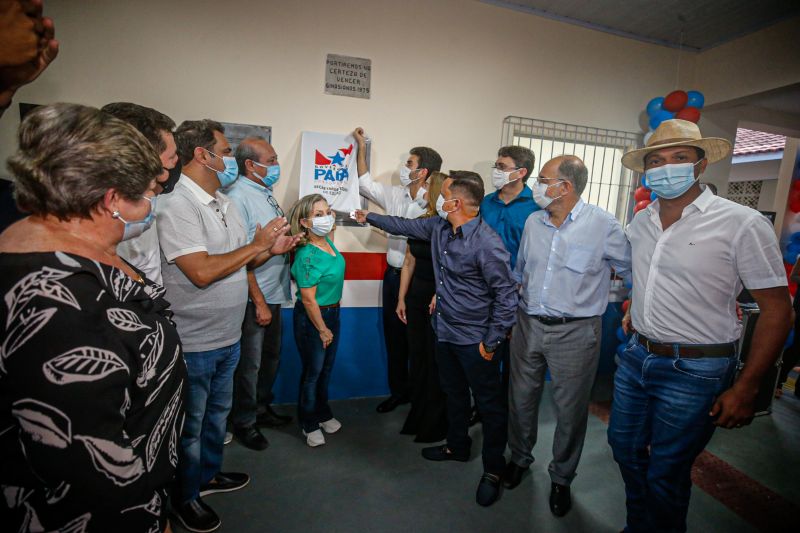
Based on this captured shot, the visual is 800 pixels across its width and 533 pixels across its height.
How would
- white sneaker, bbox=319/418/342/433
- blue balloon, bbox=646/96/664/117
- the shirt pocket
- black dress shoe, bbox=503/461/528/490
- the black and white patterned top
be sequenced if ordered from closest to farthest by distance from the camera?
the black and white patterned top, the shirt pocket, black dress shoe, bbox=503/461/528/490, white sneaker, bbox=319/418/342/433, blue balloon, bbox=646/96/664/117

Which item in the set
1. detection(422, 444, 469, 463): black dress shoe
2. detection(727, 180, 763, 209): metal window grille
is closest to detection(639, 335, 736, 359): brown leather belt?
detection(422, 444, 469, 463): black dress shoe

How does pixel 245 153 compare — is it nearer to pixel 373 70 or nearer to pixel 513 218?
A: pixel 373 70

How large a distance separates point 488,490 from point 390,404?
44.9 inches

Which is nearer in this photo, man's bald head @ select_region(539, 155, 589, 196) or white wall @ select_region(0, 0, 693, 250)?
man's bald head @ select_region(539, 155, 589, 196)

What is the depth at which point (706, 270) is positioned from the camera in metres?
1.51

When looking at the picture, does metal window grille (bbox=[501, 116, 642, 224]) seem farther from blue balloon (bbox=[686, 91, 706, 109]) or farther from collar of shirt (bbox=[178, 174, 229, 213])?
collar of shirt (bbox=[178, 174, 229, 213])

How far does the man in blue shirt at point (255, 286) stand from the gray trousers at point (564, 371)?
5.02ft

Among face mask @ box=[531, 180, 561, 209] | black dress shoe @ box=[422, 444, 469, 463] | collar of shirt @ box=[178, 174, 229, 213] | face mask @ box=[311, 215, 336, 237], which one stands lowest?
black dress shoe @ box=[422, 444, 469, 463]

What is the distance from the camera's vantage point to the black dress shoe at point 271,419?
2752mm

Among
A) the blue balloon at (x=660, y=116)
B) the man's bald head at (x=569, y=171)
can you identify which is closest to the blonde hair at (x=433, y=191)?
the man's bald head at (x=569, y=171)

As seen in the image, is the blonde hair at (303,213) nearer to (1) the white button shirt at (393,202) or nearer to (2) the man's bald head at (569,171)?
(1) the white button shirt at (393,202)

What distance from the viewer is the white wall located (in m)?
2.50

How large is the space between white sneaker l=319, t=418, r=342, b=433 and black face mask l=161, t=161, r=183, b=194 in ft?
6.17

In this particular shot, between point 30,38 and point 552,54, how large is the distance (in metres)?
3.69
